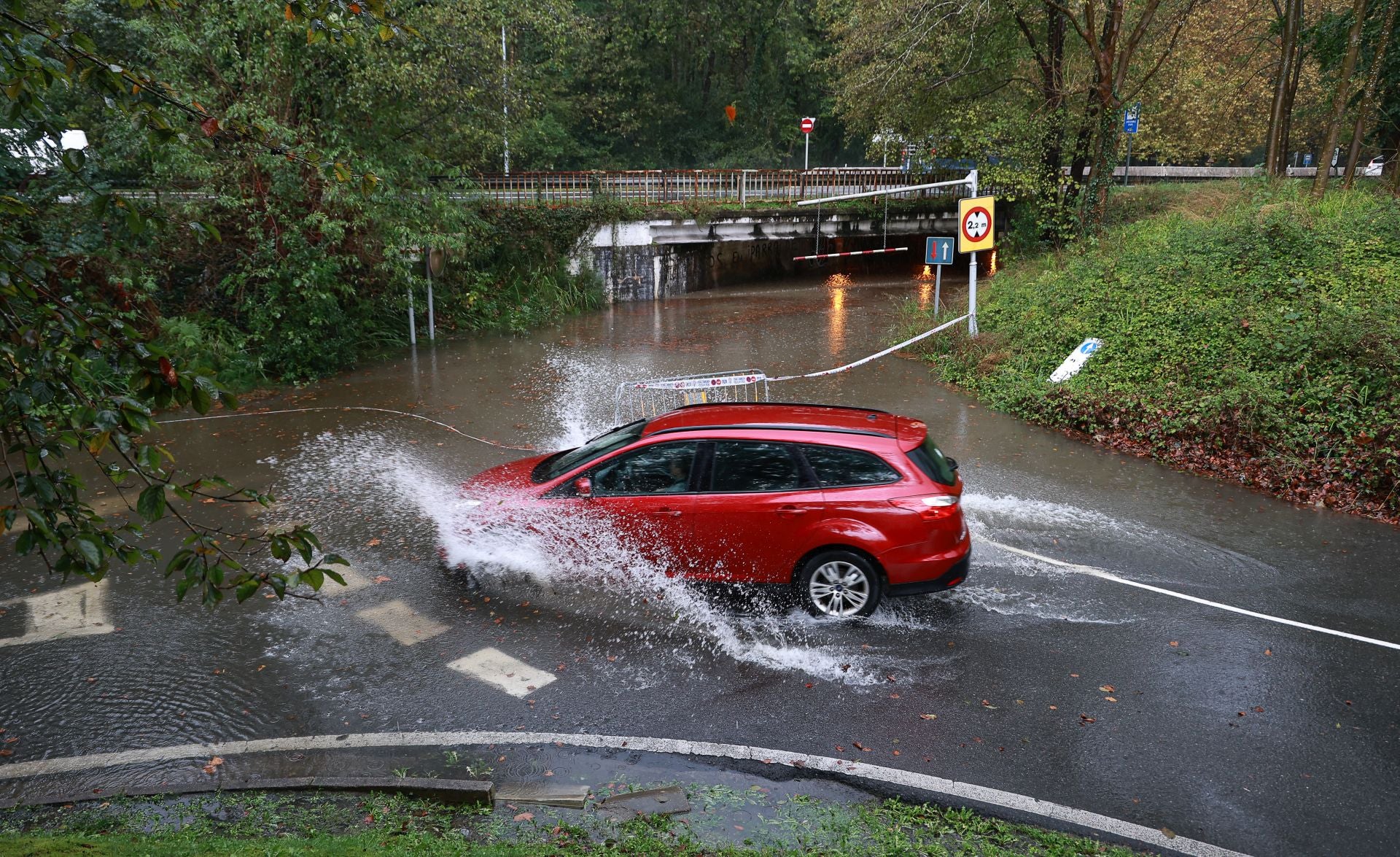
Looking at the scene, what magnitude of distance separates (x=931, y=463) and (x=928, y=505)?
471 mm

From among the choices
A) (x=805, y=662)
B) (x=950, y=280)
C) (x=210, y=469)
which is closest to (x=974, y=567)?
(x=805, y=662)

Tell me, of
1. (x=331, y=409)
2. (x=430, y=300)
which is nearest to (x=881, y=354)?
(x=430, y=300)

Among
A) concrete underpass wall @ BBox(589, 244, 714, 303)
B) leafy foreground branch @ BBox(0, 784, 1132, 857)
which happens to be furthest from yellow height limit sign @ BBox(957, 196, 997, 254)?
leafy foreground branch @ BBox(0, 784, 1132, 857)

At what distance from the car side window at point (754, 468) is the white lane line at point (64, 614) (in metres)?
5.02

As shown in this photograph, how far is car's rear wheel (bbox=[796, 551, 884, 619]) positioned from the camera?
7.11 metres

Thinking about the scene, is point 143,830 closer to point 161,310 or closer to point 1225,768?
point 1225,768

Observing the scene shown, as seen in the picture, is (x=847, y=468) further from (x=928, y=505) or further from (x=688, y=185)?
(x=688, y=185)

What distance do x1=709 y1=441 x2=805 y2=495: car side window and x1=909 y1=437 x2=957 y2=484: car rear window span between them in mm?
942

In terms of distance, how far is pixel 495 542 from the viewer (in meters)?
7.98

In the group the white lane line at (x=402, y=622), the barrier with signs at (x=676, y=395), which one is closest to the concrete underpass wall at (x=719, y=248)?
the barrier with signs at (x=676, y=395)

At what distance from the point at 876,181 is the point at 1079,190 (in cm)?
940

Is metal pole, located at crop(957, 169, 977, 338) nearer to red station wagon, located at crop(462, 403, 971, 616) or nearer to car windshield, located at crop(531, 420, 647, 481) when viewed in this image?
red station wagon, located at crop(462, 403, 971, 616)

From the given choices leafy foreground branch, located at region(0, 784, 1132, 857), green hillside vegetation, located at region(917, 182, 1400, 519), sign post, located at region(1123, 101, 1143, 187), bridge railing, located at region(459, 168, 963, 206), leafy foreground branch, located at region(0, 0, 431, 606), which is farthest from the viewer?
bridge railing, located at region(459, 168, 963, 206)

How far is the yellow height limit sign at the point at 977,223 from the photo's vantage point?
50.8 ft
